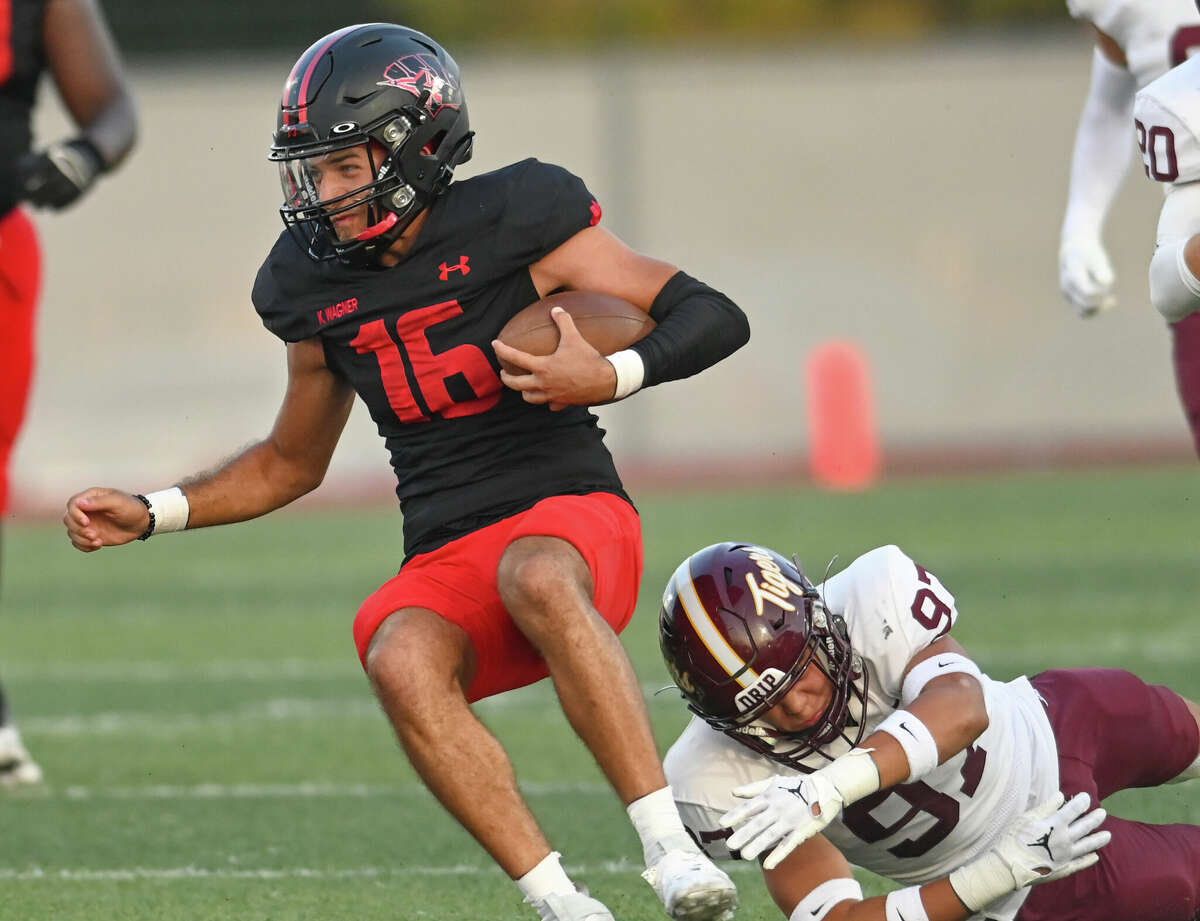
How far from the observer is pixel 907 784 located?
321 cm

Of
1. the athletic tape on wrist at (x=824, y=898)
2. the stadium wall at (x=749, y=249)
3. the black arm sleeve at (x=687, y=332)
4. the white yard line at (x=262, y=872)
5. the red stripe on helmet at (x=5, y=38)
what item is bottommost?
the stadium wall at (x=749, y=249)

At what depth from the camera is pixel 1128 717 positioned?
345cm

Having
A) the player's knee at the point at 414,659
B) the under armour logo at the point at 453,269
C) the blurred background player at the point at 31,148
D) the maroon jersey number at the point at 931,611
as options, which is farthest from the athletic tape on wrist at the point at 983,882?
the blurred background player at the point at 31,148

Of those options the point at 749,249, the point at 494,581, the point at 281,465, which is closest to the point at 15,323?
the point at 281,465

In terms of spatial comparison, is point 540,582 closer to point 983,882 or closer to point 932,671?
point 932,671

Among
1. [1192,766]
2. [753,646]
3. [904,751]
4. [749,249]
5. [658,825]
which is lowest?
[749,249]

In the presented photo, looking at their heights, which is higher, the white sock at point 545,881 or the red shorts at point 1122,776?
the white sock at point 545,881

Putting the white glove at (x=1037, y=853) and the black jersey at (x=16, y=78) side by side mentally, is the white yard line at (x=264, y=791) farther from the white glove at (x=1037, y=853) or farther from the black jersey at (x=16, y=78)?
the white glove at (x=1037, y=853)

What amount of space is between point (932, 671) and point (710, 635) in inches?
14.7

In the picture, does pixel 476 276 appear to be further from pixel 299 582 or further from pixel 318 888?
pixel 299 582

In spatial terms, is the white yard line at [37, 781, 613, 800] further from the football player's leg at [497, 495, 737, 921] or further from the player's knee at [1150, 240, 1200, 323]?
the player's knee at [1150, 240, 1200, 323]

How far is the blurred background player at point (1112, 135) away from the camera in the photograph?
14.8 ft

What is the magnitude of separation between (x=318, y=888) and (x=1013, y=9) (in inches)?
701

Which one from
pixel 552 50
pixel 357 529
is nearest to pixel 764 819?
pixel 357 529
